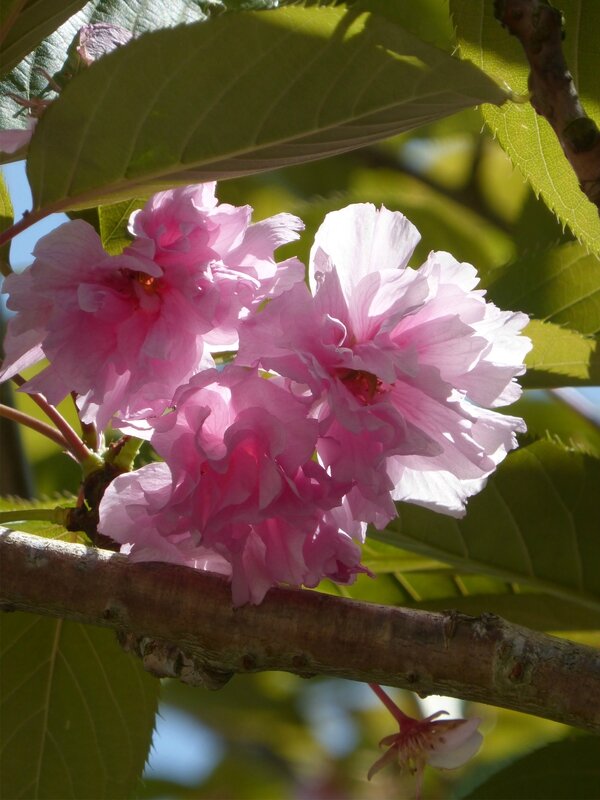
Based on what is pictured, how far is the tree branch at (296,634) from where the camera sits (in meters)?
1.13

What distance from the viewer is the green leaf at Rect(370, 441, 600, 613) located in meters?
1.78

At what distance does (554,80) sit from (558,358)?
604 millimetres

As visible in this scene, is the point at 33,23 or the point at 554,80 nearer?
the point at 554,80

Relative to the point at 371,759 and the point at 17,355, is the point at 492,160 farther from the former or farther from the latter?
the point at 17,355

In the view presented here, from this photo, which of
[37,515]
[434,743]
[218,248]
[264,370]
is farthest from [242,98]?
[434,743]

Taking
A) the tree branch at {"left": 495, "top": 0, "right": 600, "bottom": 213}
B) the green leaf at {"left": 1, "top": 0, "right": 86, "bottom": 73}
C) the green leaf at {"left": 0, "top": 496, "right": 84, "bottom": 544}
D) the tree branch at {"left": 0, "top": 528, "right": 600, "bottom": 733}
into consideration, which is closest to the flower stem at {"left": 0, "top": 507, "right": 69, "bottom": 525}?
the green leaf at {"left": 0, "top": 496, "right": 84, "bottom": 544}

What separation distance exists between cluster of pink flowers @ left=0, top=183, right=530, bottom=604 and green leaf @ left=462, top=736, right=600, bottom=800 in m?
1.00

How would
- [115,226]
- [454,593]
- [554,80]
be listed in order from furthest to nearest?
1. [454,593]
2. [115,226]
3. [554,80]

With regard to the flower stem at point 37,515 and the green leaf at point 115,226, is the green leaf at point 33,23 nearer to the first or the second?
the green leaf at point 115,226

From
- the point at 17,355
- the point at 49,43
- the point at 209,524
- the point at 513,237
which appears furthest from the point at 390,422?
the point at 513,237

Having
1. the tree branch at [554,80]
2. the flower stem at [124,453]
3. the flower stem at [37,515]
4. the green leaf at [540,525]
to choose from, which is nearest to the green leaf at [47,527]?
the flower stem at [37,515]

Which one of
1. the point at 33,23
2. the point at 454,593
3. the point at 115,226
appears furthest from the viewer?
the point at 454,593

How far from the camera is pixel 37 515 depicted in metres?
1.47

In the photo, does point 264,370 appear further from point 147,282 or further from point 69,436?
point 69,436
